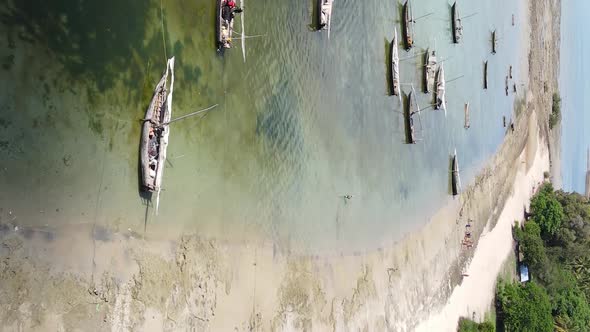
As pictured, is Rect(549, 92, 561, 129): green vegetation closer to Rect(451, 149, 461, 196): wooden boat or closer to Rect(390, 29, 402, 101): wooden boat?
Rect(451, 149, 461, 196): wooden boat

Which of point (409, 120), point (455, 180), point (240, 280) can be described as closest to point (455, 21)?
point (409, 120)

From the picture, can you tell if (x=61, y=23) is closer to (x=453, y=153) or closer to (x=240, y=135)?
(x=240, y=135)

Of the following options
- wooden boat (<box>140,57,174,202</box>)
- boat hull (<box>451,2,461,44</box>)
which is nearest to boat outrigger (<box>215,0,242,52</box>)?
wooden boat (<box>140,57,174,202</box>)

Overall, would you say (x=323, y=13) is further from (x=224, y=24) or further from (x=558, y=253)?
(x=558, y=253)

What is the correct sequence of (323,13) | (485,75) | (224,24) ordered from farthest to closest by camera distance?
(485,75) < (323,13) < (224,24)

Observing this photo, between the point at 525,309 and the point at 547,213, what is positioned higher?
the point at 547,213
